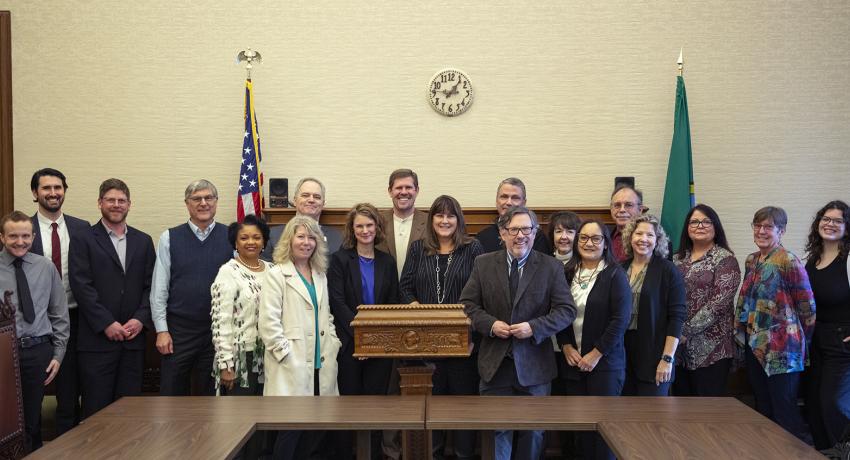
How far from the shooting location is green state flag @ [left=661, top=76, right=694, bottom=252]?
5605mm

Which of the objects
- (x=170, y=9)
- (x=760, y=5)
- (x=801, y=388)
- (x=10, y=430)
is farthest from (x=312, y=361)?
(x=760, y=5)

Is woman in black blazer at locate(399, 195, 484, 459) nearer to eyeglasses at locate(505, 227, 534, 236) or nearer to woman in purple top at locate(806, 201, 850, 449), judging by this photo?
eyeglasses at locate(505, 227, 534, 236)

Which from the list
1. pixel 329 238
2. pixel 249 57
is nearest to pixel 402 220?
pixel 329 238

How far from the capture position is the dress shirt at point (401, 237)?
14.0ft

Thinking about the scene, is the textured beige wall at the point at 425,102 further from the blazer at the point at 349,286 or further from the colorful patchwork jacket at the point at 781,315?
the colorful patchwork jacket at the point at 781,315

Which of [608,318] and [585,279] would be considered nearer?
[608,318]

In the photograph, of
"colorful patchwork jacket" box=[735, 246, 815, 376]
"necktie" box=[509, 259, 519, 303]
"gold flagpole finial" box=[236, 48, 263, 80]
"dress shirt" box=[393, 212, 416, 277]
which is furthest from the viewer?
"gold flagpole finial" box=[236, 48, 263, 80]

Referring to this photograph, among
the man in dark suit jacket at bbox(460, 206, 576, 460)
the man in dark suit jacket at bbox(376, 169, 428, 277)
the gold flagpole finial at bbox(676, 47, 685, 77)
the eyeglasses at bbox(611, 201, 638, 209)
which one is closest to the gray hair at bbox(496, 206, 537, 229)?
→ the man in dark suit jacket at bbox(460, 206, 576, 460)

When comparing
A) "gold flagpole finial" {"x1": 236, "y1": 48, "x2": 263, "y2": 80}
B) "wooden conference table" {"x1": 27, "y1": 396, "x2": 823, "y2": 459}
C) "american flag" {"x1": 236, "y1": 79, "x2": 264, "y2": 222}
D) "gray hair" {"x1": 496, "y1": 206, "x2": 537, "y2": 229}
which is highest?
"gold flagpole finial" {"x1": 236, "y1": 48, "x2": 263, "y2": 80}

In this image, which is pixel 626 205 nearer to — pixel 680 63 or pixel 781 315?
pixel 781 315

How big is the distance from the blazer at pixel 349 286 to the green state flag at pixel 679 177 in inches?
113

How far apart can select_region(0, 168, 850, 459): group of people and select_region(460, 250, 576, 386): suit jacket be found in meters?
0.01

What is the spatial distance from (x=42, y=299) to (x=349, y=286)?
1693mm

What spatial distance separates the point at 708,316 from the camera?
3867 millimetres
